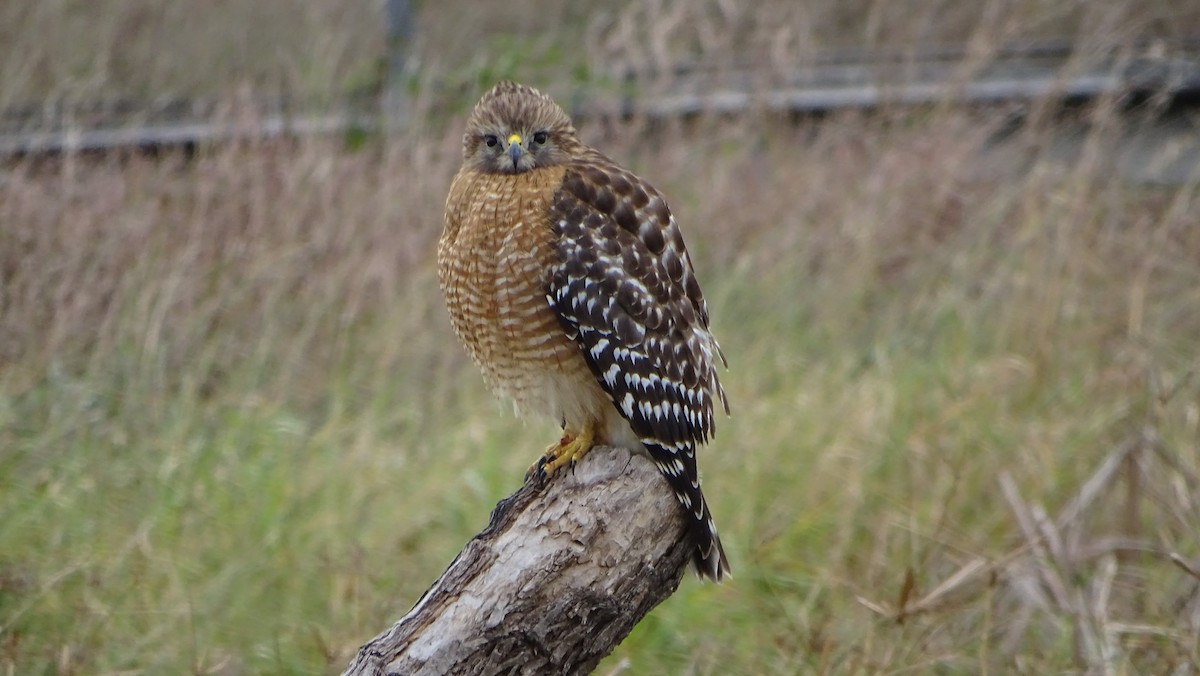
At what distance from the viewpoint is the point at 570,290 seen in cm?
296

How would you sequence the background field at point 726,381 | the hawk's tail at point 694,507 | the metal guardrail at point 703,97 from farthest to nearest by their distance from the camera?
the metal guardrail at point 703,97
the background field at point 726,381
the hawk's tail at point 694,507

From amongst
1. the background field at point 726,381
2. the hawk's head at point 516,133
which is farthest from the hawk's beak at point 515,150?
the background field at point 726,381

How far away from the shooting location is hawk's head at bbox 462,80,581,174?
10.3 feet

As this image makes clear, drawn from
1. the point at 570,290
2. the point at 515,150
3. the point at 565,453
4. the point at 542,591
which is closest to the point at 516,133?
the point at 515,150

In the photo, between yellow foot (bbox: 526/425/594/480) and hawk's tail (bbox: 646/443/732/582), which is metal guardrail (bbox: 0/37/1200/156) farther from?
hawk's tail (bbox: 646/443/732/582)

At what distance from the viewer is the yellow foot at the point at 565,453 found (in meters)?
2.91

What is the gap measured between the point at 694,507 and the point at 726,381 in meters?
2.51

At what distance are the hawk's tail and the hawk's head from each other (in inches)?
30.5

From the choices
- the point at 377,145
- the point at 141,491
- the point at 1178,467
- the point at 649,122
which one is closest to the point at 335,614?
the point at 141,491

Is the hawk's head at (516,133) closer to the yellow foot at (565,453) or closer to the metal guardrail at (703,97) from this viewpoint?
the yellow foot at (565,453)

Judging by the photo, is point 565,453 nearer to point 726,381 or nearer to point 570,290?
point 570,290

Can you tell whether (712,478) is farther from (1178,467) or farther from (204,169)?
(204,169)

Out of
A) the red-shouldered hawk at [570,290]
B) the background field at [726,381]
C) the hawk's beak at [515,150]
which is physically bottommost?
the background field at [726,381]

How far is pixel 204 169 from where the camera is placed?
5.00 metres
